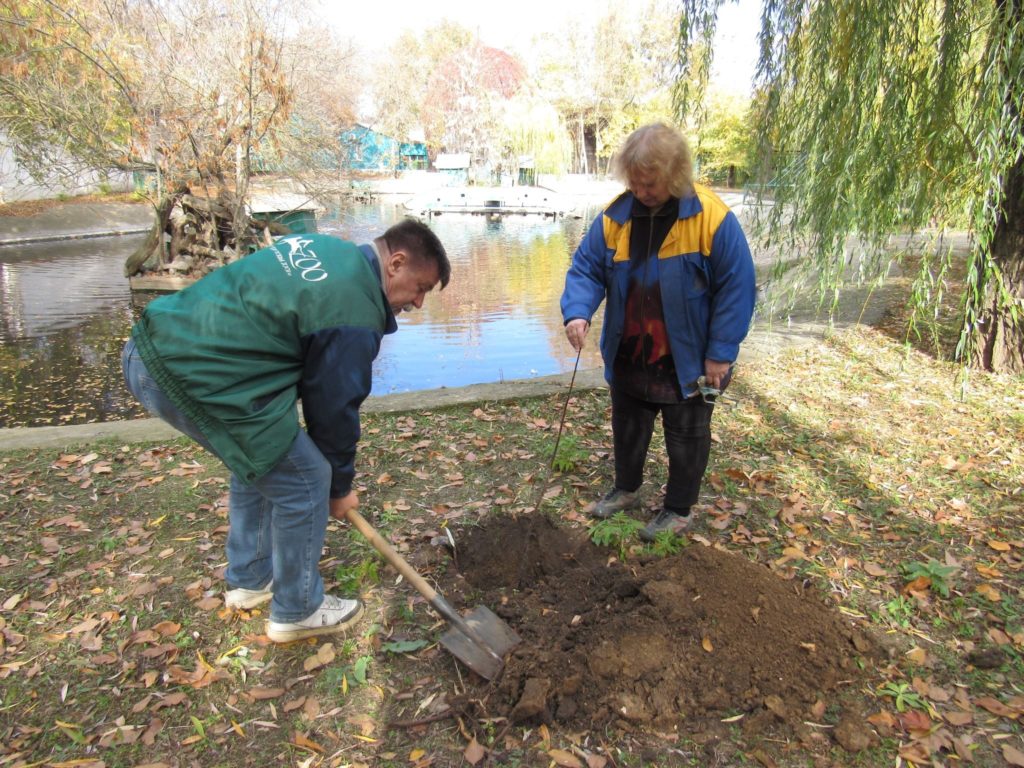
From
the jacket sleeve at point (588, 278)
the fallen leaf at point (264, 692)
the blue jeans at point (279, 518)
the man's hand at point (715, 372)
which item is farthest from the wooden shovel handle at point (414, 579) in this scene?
the man's hand at point (715, 372)

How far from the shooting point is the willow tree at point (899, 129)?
4180 millimetres

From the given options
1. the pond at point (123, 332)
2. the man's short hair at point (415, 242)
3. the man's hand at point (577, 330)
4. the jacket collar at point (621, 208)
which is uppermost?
the jacket collar at point (621, 208)

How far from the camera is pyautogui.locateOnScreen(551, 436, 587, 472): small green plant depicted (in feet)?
13.3

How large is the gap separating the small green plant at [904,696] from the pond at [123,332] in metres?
5.46

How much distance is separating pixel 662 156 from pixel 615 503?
1.80 meters

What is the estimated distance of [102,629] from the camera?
9.03 ft

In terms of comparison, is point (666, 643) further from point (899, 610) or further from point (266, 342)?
point (266, 342)

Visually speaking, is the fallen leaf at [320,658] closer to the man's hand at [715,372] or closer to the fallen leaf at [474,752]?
the fallen leaf at [474,752]

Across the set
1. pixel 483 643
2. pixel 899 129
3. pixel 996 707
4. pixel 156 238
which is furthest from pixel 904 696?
pixel 156 238

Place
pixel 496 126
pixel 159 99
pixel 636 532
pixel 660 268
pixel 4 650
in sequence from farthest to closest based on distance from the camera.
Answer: pixel 496 126 < pixel 159 99 < pixel 636 532 < pixel 660 268 < pixel 4 650

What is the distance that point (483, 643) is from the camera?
2.50 m

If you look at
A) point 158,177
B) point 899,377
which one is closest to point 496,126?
point 158,177

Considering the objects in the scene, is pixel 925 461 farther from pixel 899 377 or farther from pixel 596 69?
pixel 596 69

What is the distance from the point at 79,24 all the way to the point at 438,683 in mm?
13858
